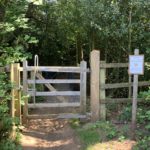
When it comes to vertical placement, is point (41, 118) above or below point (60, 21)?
below

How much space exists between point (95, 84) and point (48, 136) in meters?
1.63

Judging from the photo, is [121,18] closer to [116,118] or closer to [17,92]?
[116,118]

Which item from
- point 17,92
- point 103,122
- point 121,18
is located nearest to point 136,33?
point 121,18

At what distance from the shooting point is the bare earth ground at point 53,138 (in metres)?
7.37

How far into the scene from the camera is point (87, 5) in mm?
11328

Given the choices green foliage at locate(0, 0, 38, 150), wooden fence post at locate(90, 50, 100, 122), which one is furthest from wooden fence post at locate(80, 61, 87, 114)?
green foliage at locate(0, 0, 38, 150)

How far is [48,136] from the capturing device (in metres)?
8.64

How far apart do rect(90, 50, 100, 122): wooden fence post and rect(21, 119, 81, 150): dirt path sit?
0.73 metres

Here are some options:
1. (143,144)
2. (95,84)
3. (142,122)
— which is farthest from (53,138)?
(143,144)

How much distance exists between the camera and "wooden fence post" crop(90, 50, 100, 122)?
8891 millimetres

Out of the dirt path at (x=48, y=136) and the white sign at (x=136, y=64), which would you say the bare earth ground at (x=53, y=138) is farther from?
the white sign at (x=136, y=64)

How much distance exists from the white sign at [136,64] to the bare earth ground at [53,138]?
4.53 feet

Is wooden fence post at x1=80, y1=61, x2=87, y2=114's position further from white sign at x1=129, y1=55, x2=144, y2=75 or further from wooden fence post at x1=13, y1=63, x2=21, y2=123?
white sign at x1=129, y1=55, x2=144, y2=75

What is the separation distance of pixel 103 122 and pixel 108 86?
0.87 meters
